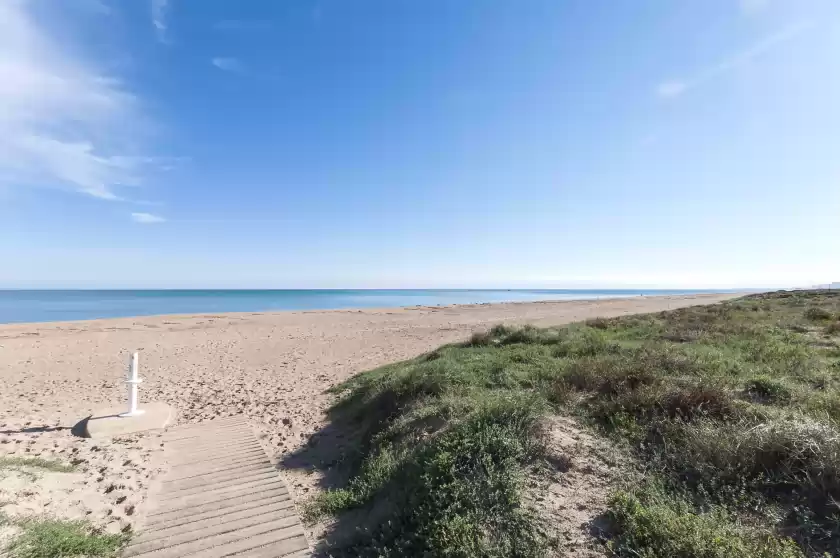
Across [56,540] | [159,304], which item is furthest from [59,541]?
[159,304]

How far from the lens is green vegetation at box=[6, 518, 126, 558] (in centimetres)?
337

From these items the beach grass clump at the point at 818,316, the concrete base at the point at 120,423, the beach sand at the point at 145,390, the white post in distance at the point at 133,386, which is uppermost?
the beach grass clump at the point at 818,316

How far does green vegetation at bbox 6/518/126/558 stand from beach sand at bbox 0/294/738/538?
0.31m

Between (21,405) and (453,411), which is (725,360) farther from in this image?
(21,405)

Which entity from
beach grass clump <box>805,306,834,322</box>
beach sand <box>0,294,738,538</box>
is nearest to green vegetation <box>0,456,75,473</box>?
beach sand <box>0,294,738,538</box>

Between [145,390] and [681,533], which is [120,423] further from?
[681,533]

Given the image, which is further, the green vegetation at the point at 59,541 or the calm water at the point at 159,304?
the calm water at the point at 159,304

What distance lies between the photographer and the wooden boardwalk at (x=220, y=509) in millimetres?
3887

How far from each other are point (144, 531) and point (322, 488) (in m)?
2.00

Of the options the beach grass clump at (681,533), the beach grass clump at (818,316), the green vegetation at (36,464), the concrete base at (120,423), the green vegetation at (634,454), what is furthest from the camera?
the beach grass clump at (818,316)

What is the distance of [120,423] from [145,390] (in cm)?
404

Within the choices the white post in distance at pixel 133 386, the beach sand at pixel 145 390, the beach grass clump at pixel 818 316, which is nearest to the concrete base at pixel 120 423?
the white post in distance at pixel 133 386

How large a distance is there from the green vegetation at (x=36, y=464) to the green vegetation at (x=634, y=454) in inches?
146

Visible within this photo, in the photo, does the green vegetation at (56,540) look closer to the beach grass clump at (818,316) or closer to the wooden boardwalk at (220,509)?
the wooden boardwalk at (220,509)
